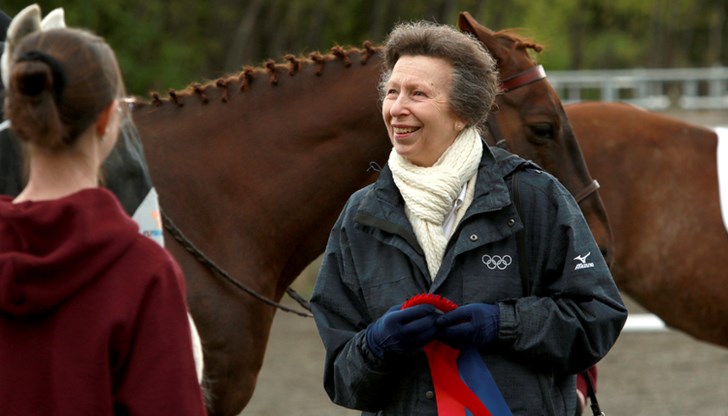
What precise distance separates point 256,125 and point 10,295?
7.85 feet

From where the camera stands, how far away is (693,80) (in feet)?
80.7

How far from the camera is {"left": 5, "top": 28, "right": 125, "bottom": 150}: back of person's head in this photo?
1975 millimetres

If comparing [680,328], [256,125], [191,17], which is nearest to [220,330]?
[256,125]

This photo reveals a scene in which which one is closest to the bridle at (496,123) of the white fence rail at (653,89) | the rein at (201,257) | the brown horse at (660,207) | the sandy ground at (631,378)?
the rein at (201,257)

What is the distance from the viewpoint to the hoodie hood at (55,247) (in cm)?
194

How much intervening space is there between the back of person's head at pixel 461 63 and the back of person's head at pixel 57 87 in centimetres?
108

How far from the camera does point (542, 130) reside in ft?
13.6

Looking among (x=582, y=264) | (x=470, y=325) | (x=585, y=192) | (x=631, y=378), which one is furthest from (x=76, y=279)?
(x=631, y=378)

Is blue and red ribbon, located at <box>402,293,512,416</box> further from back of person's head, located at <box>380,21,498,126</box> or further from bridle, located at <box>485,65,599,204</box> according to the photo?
bridle, located at <box>485,65,599,204</box>

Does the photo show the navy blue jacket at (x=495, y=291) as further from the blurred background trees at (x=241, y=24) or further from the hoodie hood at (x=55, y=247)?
the blurred background trees at (x=241, y=24)

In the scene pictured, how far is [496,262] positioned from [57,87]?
1198mm

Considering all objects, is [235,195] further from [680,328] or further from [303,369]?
[303,369]

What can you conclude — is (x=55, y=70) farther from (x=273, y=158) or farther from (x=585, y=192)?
(x=585, y=192)

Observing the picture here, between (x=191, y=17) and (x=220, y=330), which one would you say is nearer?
(x=220, y=330)
